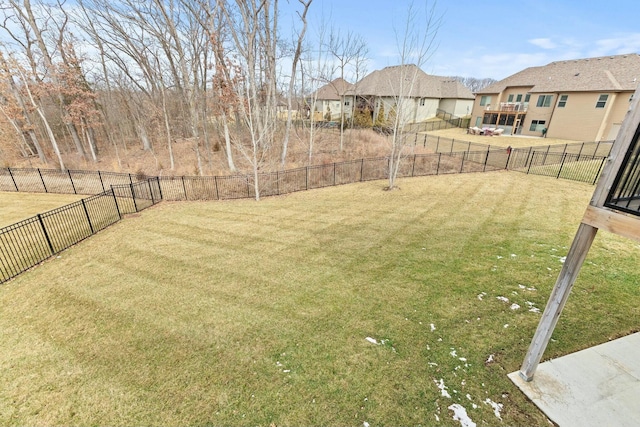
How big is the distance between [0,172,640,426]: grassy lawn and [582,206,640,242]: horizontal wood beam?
241 cm

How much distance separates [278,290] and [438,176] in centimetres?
1357

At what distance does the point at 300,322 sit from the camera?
491 centimetres

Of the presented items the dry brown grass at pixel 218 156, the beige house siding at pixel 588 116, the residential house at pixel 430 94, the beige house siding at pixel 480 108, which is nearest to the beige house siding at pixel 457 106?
the residential house at pixel 430 94

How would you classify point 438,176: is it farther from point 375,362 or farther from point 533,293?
point 375,362

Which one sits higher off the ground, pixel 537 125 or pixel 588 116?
pixel 588 116

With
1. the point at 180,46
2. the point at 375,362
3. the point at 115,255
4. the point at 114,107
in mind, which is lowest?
the point at 115,255

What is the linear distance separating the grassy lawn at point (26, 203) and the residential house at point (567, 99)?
130 feet

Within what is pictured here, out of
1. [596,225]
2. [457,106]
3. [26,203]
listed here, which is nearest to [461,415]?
[596,225]

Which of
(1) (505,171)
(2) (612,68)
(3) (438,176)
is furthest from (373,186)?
(2) (612,68)

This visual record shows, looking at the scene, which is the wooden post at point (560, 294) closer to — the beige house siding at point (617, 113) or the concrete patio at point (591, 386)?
the concrete patio at point (591, 386)

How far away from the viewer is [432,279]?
236 inches

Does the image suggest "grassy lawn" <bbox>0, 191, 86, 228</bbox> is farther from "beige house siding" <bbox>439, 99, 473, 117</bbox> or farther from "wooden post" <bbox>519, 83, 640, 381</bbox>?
"beige house siding" <bbox>439, 99, 473, 117</bbox>

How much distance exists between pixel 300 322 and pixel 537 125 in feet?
115

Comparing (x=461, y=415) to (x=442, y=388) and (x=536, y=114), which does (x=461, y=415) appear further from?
(x=536, y=114)
